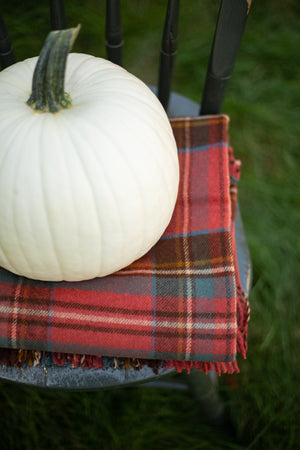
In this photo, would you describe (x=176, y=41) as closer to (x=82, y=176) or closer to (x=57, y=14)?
(x=57, y=14)

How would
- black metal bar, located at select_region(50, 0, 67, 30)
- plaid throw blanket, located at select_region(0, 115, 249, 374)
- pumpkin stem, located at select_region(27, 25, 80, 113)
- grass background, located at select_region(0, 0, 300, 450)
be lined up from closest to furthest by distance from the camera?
pumpkin stem, located at select_region(27, 25, 80, 113) < plaid throw blanket, located at select_region(0, 115, 249, 374) < black metal bar, located at select_region(50, 0, 67, 30) < grass background, located at select_region(0, 0, 300, 450)

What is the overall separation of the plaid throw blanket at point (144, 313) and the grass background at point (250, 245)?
1.48 ft

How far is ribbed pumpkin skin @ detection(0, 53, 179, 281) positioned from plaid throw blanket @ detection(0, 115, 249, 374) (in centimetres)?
3

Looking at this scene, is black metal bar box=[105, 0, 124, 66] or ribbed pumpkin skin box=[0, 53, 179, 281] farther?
black metal bar box=[105, 0, 124, 66]

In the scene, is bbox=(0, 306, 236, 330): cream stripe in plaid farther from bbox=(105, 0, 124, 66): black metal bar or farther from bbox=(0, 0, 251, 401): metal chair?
bbox=(105, 0, 124, 66): black metal bar

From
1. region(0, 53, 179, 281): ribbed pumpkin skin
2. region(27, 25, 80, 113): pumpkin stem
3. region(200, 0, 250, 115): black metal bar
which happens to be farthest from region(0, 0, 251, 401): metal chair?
region(27, 25, 80, 113): pumpkin stem

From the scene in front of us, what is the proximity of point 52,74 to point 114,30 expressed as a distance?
275 mm

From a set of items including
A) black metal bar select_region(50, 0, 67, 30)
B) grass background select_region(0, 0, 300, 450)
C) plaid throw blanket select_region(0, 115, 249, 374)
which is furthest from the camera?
grass background select_region(0, 0, 300, 450)

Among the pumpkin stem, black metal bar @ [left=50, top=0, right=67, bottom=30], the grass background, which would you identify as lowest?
the grass background

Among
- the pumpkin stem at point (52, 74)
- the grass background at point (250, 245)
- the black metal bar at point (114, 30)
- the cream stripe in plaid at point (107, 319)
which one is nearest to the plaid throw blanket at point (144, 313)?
the cream stripe in plaid at point (107, 319)

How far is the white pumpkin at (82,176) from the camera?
1.52 feet

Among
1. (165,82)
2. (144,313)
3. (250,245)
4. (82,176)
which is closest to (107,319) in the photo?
(144,313)

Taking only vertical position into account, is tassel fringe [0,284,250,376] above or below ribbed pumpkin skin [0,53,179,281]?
below

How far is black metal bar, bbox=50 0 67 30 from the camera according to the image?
0.65 metres
